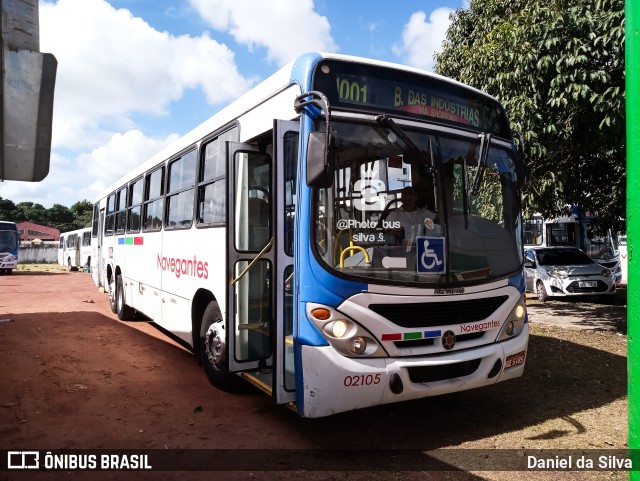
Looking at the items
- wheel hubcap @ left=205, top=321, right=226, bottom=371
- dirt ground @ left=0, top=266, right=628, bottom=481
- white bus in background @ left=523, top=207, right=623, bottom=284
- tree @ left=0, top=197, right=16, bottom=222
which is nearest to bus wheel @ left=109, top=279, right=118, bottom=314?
dirt ground @ left=0, top=266, right=628, bottom=481

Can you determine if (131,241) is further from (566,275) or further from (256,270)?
(566,275)

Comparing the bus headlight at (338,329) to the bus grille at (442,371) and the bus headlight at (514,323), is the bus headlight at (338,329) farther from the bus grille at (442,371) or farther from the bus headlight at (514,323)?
the bus headlight at (514,323)

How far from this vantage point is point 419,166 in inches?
173

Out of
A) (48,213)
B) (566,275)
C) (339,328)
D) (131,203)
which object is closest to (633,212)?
(339,328)

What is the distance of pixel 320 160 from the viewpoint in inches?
147

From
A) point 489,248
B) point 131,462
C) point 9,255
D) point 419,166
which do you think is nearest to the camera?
Result: point 131,462

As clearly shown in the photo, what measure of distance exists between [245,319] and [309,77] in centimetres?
234

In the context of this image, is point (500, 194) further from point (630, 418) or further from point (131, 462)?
point (131, 462)

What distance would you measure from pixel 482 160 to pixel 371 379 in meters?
2.36

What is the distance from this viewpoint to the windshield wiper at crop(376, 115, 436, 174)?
165 inches

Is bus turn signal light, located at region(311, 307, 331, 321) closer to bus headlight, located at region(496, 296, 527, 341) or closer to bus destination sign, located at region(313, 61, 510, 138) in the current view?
bus destination sign, located at region(313, 61, 510, 138)

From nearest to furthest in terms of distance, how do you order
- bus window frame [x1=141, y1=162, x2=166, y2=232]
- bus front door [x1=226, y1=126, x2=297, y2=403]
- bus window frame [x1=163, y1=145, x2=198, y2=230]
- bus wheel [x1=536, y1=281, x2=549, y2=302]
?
bus front door [x1=226, y1=126, x2=297, y2=403]
bus window frame [x1=163, y1=145, x2=198, y2=230]
bus window frame [x1=141, y1=162, x2=166, y2=232]
bus wheel [x1=536, y1=281, x2=549, y2=302]

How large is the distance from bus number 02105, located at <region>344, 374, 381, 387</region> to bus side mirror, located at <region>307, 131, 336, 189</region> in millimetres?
1490

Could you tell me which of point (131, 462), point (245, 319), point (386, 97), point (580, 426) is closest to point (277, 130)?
point (386, 97)
